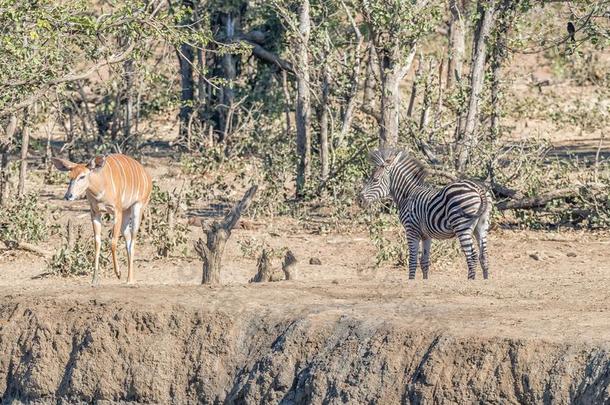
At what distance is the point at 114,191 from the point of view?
47.1ft

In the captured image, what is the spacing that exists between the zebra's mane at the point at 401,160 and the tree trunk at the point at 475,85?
3.19 metres

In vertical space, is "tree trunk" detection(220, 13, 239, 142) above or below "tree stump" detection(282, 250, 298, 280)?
above

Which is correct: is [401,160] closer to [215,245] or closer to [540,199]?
[215,245]

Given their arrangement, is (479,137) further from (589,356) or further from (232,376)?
(589,356)

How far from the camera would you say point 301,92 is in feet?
61.7

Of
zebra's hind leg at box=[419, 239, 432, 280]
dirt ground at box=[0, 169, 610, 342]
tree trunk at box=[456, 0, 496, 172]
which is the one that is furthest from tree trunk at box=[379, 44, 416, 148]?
zebra's hind leg at box=[419, 239, 432, 280]

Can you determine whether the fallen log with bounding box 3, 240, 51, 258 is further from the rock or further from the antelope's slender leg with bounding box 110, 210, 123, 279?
the rock

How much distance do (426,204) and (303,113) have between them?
5.52m

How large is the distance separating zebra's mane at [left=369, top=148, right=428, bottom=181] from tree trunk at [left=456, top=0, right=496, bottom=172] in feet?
10.5

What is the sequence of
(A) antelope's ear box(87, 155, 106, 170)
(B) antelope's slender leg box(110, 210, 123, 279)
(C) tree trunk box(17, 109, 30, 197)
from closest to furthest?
(B) antelope's slender leg box(110, 210, 123, 279) → (A) antelope's ear box(87, 155, 106, 170) → (C) tree trunk box(17, 109, 30, 197)

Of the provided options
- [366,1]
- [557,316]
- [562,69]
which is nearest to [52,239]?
[366,1]

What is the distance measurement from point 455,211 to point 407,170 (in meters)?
1.03

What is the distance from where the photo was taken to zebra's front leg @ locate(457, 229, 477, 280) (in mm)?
12992

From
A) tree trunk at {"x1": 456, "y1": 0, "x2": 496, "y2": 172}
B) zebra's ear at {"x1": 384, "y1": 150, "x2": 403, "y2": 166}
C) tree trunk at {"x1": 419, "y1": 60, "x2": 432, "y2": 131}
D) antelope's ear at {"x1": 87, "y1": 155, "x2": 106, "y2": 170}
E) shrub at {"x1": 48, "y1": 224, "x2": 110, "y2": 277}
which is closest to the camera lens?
zebra's ear at {"x1": 384, "y1": 150, "x2": 403, "y2": 166}
